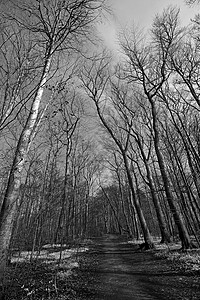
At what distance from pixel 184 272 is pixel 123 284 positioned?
6.53 feet

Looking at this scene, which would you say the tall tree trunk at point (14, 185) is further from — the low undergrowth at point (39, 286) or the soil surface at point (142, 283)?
the soil surface at point (142, 283)

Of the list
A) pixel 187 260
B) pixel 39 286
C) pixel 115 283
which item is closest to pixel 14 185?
pixel 39 286

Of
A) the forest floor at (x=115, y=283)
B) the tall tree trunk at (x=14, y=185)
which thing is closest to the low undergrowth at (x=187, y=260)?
the forest floor at (x=115, y=283)

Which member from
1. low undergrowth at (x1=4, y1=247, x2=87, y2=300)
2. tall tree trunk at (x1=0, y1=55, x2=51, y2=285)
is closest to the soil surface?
low undergrowth at (x1=4, y1=247, x2=87, y2=300)

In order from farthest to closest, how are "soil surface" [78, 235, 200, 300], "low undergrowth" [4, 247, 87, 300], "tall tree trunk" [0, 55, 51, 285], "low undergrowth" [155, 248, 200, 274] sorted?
"low undergrowth" [155, 248, 200, 274], "soil surface" [78, 235, 200, 300], "low undergrowth" [4, 247, 87, 300], "tall tree trunk" [0, 55, 51, 285]

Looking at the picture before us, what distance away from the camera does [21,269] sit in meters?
6.01

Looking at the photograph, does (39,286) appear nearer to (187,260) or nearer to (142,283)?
(142,283)

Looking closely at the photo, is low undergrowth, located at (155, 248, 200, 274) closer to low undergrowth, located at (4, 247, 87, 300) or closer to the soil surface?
the soil surface

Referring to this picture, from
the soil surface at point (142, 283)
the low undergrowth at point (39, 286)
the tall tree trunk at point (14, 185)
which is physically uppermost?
the tall tree trunk at point (14, 185)

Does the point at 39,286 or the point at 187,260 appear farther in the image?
the point at 187,260

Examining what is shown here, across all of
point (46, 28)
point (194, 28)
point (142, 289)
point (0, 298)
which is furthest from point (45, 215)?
point (194, 28)

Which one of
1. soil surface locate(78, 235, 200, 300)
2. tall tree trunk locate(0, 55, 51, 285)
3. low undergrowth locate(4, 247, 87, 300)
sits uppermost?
tall tree trunk locate(0, 55, 51, 285)

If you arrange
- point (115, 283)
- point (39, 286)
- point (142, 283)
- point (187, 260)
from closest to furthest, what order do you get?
point (39, 286)
point (142, 283)
point (115, 283)
point (187, 260)

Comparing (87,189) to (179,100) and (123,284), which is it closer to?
(179,100)
